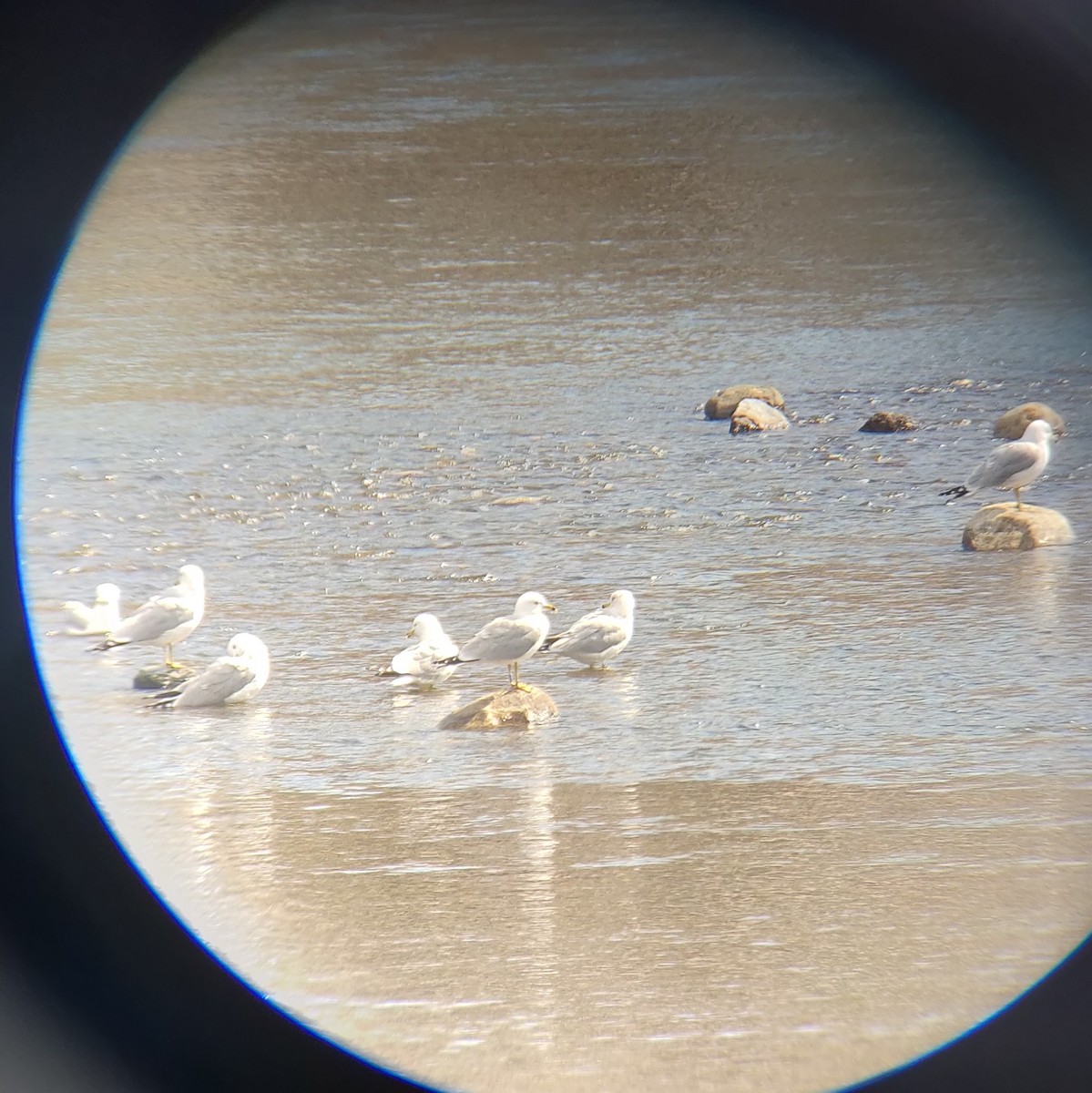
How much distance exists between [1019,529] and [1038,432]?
127 millimetres

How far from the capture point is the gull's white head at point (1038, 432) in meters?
1.82

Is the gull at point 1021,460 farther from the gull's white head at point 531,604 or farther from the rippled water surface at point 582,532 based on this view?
the gull's white head at point 531,604

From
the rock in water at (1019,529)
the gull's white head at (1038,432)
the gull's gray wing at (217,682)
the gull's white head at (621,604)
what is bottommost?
the gull's gray wing at (217,682)

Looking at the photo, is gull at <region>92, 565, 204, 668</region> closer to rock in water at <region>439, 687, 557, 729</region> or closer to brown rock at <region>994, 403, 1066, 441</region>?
rock in water at <region>439, 687, 557, 729</region>

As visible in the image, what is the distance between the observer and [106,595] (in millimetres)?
1784

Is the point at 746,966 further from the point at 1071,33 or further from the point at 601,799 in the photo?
the point at 1071,33

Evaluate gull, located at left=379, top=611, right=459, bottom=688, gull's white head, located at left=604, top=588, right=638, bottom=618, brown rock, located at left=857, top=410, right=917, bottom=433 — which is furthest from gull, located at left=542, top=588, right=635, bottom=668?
brown rock, located at left=857, top=410, right=917, bottom=433

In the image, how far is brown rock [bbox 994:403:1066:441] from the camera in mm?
1844

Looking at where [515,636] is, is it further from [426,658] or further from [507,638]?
[426,658]

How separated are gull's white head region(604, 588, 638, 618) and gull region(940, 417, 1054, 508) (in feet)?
1.61

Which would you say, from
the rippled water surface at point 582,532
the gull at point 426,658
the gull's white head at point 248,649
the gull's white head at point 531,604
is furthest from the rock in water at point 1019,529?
the gull's white head at point 248,649

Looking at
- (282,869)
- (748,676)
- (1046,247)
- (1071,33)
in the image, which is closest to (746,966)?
(748,676)

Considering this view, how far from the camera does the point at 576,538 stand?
6.08 ft

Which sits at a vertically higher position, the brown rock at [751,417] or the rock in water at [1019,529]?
the brown rock at [751,417]
